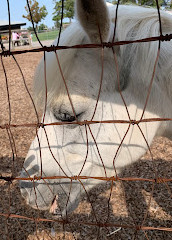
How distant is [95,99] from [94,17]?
423mm

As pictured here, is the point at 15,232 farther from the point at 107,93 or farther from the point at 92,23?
the point at 92,23

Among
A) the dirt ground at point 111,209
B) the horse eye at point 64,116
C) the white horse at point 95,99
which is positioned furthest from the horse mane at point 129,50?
the dirt ground at point 111,209

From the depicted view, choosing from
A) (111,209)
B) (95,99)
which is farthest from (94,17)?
(111,209)

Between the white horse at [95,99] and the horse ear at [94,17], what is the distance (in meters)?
0.11

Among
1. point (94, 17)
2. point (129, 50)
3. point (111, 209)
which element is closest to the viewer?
point (94, 17)

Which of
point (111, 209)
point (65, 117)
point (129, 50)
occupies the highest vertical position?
point (129, 50)

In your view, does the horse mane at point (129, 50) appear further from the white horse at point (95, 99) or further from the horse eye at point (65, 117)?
the horse eye at point (65, 117)

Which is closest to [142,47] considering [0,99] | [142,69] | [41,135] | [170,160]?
[142,69]

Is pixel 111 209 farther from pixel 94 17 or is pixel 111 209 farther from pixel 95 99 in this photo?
pixel 94 17

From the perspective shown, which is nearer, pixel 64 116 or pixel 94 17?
pixel 94 17

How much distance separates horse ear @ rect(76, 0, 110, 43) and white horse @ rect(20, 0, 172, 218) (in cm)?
11

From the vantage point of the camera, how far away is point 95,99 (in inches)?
48.7

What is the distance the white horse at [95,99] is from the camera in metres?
1.22

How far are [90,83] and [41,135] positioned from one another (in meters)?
0.43
